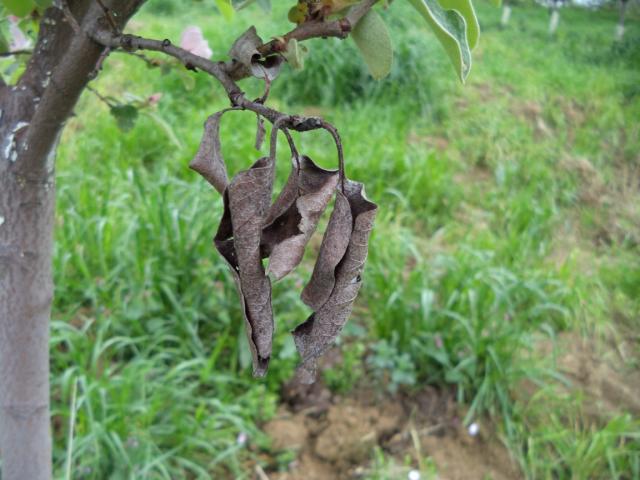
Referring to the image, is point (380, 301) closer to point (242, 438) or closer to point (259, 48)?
point (242, 438)

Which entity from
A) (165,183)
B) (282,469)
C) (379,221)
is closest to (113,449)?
(282,469)

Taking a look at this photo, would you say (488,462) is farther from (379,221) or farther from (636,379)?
(379,221)

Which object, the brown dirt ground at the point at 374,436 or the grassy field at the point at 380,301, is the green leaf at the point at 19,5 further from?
the brown dirt ground at the point at 374,436

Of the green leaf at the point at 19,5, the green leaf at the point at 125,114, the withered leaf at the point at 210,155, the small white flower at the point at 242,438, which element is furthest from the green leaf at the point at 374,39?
the small white flower at the point at 242,438

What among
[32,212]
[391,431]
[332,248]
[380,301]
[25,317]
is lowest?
[391,431]

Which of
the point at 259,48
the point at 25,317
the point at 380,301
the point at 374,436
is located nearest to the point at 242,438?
the point at 374,436

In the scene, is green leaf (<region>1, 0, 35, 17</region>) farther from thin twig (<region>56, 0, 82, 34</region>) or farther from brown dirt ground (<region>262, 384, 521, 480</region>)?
brown dirt ground (<region>262, 384, 521, 480</region>)
